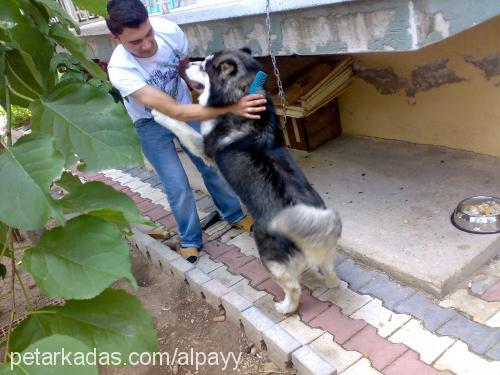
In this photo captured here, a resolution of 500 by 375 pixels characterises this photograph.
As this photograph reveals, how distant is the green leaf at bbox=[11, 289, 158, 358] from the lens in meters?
0.93

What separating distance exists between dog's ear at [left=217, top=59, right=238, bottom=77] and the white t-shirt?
0.55m

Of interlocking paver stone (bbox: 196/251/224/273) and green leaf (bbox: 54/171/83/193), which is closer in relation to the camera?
green leaf (bbox: 54/171/83/193)

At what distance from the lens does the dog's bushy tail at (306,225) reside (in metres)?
2.51

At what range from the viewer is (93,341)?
930mm

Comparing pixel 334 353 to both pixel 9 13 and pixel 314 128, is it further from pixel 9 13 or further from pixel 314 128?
pixel 314 128

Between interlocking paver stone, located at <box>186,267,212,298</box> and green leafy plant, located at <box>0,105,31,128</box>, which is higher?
green leafy plant, located at <box>0,105,31,128</box>

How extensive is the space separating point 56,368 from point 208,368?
184 cm

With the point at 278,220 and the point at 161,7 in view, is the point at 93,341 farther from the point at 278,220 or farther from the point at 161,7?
the point at 161,7

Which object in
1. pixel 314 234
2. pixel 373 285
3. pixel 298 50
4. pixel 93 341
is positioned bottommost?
pixel 373 285

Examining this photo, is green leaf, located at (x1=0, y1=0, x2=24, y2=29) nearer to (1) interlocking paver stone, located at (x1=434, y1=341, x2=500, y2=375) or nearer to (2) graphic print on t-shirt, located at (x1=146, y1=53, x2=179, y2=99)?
(2) graphic print on t-shirt, located at (x1=146, y1=53, x2=179, y2=99)

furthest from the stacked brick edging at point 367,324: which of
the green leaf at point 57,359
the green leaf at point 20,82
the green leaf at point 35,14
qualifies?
the green leaf at point 35,14

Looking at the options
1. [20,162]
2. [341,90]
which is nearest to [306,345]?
[20,162]

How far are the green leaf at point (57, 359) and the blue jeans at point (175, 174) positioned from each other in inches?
107

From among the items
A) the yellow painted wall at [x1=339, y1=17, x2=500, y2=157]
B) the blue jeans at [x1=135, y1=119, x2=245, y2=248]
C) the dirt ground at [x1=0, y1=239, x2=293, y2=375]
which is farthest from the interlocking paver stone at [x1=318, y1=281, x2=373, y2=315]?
the yellow painted wall at [x1=339, y1=17, x2=500, y2=157]
